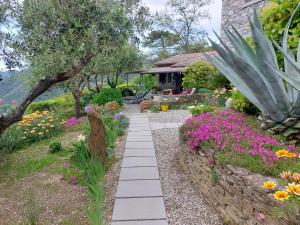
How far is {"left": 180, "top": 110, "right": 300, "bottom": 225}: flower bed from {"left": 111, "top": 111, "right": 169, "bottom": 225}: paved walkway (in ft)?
2.18

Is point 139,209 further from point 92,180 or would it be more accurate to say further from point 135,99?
point 135,99

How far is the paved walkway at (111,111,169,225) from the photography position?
3.53 metres

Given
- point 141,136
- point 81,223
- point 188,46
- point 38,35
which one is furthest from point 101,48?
point 188,46

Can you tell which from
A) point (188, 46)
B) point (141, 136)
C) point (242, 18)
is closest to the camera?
point (141, 136)

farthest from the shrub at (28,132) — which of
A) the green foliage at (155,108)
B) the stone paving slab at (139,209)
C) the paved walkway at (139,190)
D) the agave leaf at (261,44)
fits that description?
the agave leaf at (261,44)

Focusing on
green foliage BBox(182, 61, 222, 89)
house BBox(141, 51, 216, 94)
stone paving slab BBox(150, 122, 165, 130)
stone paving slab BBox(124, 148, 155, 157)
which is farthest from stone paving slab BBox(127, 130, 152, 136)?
house BBox(141, 51, 216, 94)

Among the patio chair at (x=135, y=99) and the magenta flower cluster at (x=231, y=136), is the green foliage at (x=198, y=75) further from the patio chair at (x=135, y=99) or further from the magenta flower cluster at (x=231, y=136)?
the magenta flower cluster at (x=231, y=136)

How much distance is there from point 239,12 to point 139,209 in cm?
772

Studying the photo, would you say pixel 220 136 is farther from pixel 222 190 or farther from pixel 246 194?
pixel 246 194

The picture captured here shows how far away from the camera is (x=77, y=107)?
12.6 m

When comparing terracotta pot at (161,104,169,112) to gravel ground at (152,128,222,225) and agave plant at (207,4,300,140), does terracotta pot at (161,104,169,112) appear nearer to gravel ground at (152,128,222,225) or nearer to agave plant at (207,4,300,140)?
gravel ground at (152,128,222,225)

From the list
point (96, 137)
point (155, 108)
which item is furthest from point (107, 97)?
point (96, 137)

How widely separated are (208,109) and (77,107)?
7.50m

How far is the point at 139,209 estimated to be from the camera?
3727mm
